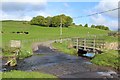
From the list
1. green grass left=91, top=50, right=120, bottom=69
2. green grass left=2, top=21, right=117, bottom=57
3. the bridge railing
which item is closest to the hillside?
green grass left=2, top=21, right=117, bottom=57

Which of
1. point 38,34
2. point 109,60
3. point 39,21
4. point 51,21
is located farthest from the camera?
point 39,21

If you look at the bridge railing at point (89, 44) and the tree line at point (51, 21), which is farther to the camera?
the tree line at point (51, 21)

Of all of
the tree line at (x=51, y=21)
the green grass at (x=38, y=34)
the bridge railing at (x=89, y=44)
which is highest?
the tree line at (x=51, y=21)

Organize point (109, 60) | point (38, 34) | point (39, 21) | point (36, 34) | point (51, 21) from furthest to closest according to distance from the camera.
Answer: point (39, 21)
point (51, 21)
point (38, 34)
point (36, 34)
point (109, 60)

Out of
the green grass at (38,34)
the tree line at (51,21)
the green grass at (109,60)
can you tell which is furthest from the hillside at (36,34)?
the green grass at (109,60)

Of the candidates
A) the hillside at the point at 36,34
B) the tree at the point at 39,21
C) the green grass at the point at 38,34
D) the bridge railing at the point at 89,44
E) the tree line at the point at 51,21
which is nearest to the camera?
the bridge railing at the point at 89,44

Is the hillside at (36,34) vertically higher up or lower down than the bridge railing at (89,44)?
higher up

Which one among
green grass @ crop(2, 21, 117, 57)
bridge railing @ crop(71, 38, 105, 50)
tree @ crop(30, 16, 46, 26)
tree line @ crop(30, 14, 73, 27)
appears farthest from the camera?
tree @ crop(30, 16, 46, 26)

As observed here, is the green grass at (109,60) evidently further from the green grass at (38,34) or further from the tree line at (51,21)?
the tree line at (51,21)

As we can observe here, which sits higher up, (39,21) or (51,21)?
(39,21)

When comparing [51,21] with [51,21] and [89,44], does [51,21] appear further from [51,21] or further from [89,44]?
[89,44]

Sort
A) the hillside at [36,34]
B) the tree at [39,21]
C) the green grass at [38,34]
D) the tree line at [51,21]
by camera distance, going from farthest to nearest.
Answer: the tree at [39,21]
the tree line at [51,21]
the hillside at [36,34]
the green grass at [38,34]

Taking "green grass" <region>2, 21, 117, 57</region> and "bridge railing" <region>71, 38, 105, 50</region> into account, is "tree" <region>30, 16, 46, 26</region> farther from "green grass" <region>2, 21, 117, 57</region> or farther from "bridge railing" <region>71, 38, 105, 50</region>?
"bridge railing" <region>71, 38, 105, 50</region>

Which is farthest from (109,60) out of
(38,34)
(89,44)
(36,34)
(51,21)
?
(51,21)
